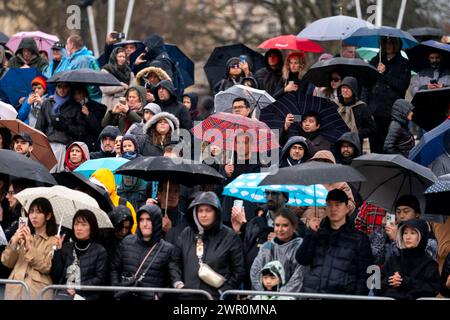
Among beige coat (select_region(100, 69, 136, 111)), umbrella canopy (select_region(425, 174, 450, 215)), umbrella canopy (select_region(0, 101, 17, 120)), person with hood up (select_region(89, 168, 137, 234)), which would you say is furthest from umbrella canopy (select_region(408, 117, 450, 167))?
beige coat (select_region(100, 69, 136, 111))

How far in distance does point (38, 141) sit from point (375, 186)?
15.5ft

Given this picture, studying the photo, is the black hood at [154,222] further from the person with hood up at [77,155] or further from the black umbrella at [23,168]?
the person with hood up at [77,155]

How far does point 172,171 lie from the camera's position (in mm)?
18094

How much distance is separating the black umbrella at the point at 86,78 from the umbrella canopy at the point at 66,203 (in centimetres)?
451

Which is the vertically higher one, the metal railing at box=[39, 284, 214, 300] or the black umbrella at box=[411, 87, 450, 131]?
the black umbrella at box=[411, 87, 450, 131]

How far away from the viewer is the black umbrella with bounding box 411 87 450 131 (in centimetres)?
1970

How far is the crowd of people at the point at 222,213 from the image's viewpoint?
16.3 meters

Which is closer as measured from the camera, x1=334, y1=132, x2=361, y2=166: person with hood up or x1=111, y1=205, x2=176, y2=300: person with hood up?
x1=111, y1=205, x2=176, y2=300: person with hood up

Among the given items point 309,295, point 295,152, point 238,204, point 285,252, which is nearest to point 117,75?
point 295,152

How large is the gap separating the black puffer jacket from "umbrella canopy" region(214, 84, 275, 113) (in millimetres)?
5733

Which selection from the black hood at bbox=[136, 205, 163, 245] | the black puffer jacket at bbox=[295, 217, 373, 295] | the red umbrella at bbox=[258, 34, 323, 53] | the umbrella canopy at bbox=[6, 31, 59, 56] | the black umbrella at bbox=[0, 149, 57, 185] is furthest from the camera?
the umbrella canopy at bbox=[6, 31, 59, 56]

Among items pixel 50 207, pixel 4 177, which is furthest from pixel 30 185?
pixel 50 207

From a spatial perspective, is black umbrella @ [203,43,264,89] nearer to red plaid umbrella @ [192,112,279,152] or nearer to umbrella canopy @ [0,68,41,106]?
umbrella canopy @ [0,68,41,106]

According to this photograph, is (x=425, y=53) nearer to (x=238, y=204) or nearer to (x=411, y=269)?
(x=238, y=204)
